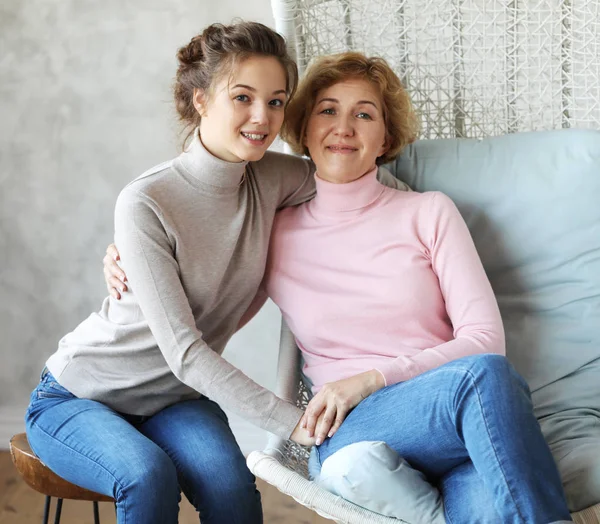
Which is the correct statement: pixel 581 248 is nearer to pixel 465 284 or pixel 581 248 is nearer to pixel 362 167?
pixel 465 284

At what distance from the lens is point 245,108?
1.54 m

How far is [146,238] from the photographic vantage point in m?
1.48

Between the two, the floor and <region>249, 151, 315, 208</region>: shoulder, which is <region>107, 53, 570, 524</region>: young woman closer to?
<region>249, 151, 315, 208</region>: shoulder

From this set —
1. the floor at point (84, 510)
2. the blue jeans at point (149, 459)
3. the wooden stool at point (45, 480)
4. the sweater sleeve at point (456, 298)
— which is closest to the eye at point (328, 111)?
the sweater sleeve at point (456, 298)

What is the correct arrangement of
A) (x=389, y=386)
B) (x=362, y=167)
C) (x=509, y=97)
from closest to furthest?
(x=389, y=386), (x=362, y=167), (x=509, y=97)

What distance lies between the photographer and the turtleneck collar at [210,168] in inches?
61.4

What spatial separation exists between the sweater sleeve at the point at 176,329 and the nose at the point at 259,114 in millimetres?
257

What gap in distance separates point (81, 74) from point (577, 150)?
1.42 m

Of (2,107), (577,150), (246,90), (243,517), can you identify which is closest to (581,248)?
(577,150)

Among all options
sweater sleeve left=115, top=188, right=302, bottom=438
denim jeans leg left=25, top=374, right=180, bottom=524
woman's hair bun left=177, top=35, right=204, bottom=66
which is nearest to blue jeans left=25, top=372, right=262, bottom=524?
denim jeans leg left=25, top=374, right=180, bottom=524

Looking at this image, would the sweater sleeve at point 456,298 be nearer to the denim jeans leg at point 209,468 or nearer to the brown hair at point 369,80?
the brown hair at point 369,80

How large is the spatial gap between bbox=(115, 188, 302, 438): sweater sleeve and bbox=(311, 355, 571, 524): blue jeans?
0.15 meters

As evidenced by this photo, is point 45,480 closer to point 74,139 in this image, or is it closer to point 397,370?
point 397,370

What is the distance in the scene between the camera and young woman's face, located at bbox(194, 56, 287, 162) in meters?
1.53
